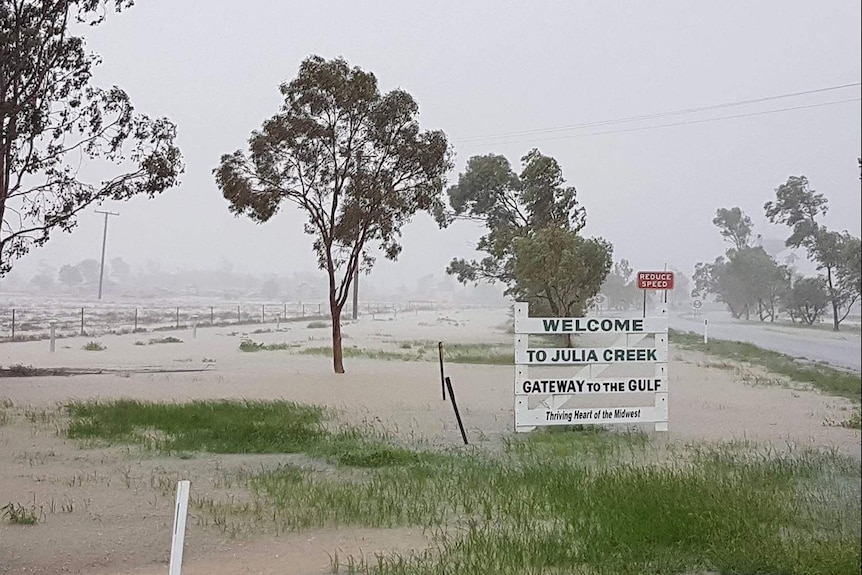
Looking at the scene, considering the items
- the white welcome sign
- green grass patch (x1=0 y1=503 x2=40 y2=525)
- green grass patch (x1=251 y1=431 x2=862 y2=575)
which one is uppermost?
the white welcome sign

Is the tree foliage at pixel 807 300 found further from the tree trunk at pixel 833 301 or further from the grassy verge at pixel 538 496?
the grassy verge at pixel 538 496

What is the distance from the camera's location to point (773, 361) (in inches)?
239

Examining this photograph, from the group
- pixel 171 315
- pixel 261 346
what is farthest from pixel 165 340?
pixel 261 346

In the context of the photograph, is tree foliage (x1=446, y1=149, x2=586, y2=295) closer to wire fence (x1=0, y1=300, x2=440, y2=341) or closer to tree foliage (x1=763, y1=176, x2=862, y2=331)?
wire fence (x1=0, y1=300, x2=440, y2=341)

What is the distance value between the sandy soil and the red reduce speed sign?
0.65m

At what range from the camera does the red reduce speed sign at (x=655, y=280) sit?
20.1ft

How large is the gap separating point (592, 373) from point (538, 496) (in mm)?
1656

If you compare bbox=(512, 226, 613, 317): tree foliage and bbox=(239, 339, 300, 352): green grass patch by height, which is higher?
bbox=(512, 226, 613, 317): tree foliage

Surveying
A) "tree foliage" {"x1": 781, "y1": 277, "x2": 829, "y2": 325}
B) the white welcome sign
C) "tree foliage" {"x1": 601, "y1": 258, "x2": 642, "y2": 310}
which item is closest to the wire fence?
the white welcome sign

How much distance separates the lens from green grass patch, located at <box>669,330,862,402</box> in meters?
5.11

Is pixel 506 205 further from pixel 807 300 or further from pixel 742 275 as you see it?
pixel 807 300

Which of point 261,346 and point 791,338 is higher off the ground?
point 791,338

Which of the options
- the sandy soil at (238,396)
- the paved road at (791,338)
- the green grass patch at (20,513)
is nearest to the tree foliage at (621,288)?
the paved road at (791,338)

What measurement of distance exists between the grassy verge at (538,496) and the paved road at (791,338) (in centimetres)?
61
